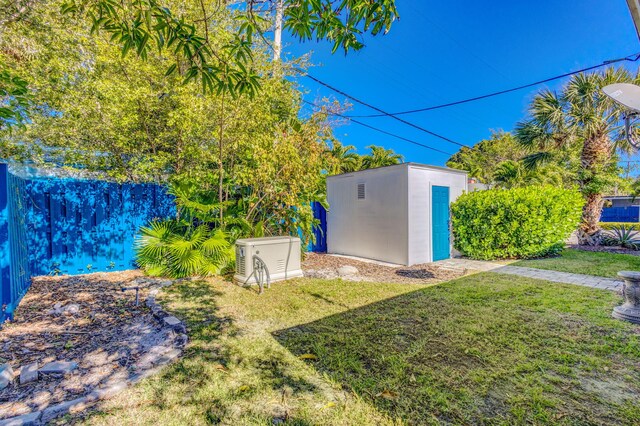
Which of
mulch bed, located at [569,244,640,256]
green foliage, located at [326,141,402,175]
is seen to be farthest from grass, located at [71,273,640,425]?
green foliage, located at [326,141,402,175]

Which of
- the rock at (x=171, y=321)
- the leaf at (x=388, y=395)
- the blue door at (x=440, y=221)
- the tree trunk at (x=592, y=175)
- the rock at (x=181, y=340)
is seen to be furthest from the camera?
the tree trunk at (x=592, y=175)

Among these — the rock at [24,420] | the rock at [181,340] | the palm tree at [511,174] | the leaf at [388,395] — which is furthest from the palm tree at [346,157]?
the rock at [24,420]

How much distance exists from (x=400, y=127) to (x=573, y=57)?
297 inches

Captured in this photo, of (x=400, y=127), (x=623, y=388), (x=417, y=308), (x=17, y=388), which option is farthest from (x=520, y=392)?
(x=400, y=127)

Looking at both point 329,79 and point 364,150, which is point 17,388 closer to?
point 329,79

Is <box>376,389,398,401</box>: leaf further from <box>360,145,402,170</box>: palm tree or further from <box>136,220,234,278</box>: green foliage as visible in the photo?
<box>360,145,402,170</box>: palm tree

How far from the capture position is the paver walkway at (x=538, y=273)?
17.6ft

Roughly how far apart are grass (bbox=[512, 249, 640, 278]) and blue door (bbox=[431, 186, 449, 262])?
1.70 meters

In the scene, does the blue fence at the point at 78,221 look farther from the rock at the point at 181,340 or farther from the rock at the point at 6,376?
the rock at the point at 181,340

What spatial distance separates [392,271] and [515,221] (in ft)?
12.2

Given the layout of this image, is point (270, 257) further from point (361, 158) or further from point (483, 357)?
point (361, 158)

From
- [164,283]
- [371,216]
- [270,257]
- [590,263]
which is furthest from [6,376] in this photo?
[590,263]

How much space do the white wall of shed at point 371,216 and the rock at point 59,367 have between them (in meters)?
6.43

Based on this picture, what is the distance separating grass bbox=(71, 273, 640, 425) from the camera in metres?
2.06
